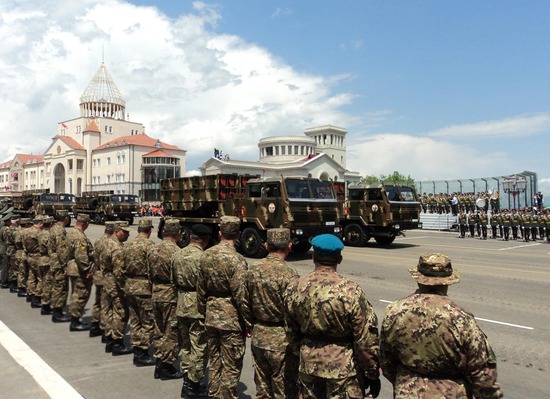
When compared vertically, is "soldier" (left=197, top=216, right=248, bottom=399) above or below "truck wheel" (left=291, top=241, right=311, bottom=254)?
above

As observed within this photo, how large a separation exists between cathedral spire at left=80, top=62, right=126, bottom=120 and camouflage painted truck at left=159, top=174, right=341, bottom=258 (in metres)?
87.2

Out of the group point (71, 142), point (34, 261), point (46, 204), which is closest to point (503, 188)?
point (34, 261)

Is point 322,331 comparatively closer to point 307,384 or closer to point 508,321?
point 307,384

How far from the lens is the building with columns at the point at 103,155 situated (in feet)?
260

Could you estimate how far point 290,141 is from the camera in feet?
308

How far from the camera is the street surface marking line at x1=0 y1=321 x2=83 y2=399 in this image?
439cm

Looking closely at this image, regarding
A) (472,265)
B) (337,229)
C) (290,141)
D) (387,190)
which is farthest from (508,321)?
(290,141)

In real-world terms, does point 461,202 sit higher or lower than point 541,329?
higher

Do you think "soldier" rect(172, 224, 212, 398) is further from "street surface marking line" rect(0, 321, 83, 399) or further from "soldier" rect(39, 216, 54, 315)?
"soldier" rect(39, 216, 54, 315)

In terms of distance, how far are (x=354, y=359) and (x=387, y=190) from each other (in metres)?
15.1

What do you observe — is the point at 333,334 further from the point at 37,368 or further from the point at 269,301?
the point at 37,368

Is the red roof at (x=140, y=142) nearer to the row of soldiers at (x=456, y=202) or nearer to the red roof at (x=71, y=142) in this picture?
the red roof at (x=71, y=142)

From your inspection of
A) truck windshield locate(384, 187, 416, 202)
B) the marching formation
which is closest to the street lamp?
truck windshield locate(384, 187, 416, 202)

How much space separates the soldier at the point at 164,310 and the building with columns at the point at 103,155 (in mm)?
73799
